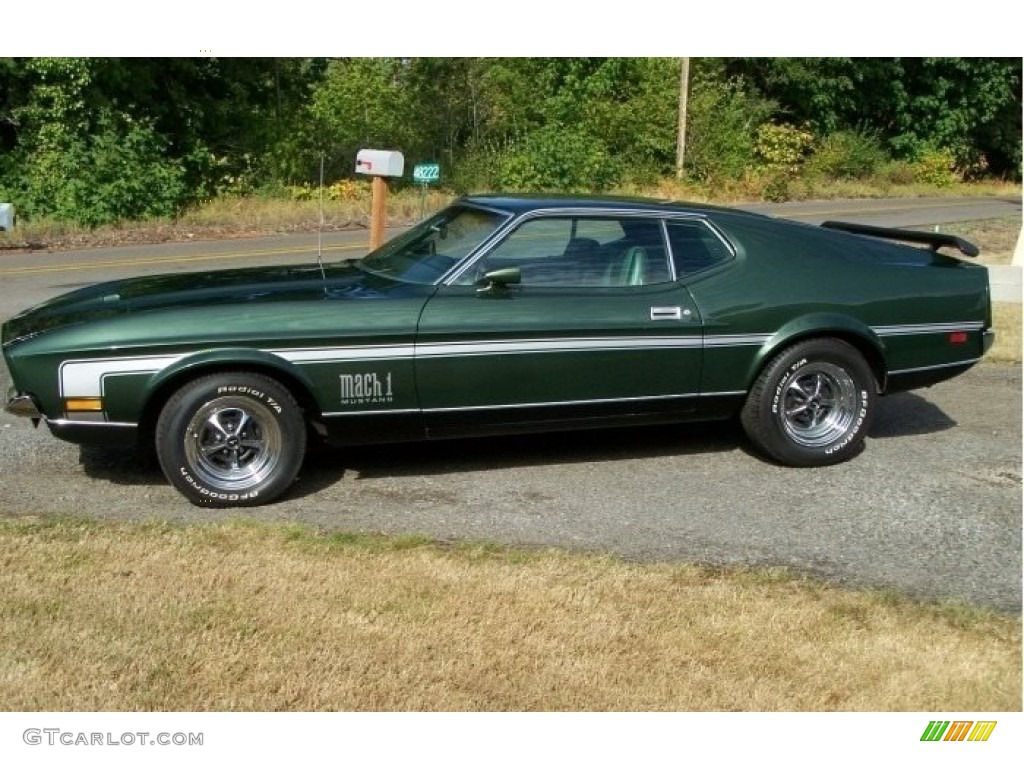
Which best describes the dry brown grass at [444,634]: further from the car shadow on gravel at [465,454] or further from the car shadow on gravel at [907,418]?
the car shadow on gravel at [907,418]

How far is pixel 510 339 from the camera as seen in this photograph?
18.9 ft

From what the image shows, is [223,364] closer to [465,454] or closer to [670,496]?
[465,454]

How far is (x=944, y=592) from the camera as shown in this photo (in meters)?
4.68

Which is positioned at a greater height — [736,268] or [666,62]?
[666,62]

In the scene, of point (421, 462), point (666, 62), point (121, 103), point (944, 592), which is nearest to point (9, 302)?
point (421, 462)

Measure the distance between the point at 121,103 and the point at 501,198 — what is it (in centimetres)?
2047

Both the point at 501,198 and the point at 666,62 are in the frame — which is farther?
the point at 666,62

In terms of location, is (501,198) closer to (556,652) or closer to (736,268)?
(736,268)

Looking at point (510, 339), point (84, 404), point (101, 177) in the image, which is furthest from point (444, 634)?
point (101, 177)

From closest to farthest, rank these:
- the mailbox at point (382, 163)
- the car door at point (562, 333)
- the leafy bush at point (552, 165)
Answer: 1. the car door at point (562, 333)
2. the mailbox at point (382, 163)
3. the leafy bush at point (552, 165)

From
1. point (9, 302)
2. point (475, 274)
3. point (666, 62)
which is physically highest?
point (666, 62)

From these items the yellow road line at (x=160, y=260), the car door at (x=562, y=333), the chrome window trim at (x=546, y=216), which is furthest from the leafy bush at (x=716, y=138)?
the car door at (x=562, y=333)

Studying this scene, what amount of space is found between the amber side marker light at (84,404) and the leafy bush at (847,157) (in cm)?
3190

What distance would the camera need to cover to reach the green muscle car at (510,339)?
5.39m
